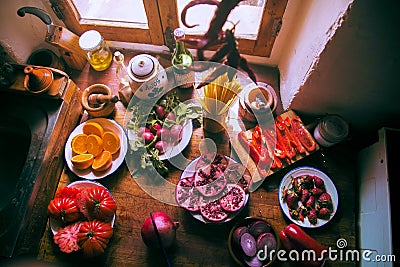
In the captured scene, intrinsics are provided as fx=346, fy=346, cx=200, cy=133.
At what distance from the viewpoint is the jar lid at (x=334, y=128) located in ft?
4.91

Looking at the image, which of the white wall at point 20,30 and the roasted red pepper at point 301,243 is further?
the white wall at point 20,30

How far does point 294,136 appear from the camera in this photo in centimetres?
154

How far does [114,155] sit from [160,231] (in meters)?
0.41

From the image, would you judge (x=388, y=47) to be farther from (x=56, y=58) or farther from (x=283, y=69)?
(x=56, y=58)

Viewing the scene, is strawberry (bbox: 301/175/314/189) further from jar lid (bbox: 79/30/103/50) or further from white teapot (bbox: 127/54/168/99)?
jar lid (bbox: 79/30/103/50)

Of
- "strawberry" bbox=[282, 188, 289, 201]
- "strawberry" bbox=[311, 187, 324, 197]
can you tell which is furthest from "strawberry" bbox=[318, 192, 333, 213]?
"strawberry" bbox=[282, 188, 289, 201]

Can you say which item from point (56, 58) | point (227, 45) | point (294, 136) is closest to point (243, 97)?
point (294, 136)

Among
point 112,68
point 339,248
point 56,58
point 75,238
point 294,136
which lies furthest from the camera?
point 112,68

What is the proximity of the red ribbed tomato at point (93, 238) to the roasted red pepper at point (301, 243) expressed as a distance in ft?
2.29

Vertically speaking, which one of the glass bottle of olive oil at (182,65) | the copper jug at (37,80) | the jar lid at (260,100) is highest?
the copper jug at (37,80)

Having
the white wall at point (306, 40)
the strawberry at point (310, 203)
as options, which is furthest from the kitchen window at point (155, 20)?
the strawberry at point (310, 203)

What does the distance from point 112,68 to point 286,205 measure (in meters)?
1.09

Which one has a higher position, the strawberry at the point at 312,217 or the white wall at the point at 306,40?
the white wall at the point at 306,40

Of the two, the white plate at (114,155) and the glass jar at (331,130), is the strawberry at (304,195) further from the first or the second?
the white plate at (114,155)
